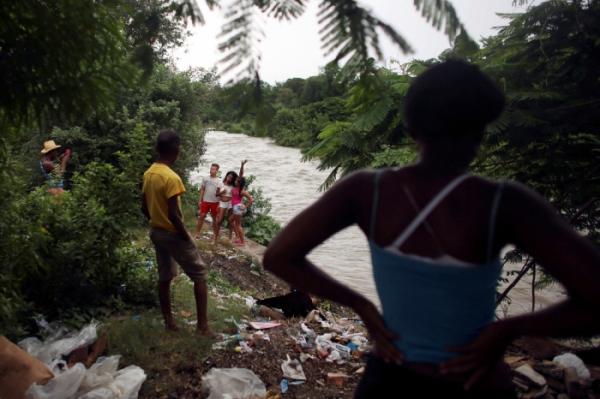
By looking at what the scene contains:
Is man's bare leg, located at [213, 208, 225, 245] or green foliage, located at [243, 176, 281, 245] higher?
man's bare leg, located at [213, 208, 225, 245]

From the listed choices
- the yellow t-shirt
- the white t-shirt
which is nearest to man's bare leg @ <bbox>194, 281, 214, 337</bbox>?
the yellow t-shirt

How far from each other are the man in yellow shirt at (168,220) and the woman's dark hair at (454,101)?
10.1 ft

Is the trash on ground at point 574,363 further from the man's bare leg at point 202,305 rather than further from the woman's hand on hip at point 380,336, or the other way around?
the woman's hand on hip at point 380,336

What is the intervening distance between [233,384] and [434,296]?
8.92 ft

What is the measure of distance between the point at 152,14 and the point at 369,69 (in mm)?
570

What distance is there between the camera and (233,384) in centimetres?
353

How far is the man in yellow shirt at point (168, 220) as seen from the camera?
4.00 meters

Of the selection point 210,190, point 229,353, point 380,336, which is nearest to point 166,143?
point 229,353

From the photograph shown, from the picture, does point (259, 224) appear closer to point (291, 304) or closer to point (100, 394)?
point (291, 304)

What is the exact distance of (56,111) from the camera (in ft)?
6.30

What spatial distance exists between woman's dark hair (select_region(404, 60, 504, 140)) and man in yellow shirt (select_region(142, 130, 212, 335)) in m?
3.07

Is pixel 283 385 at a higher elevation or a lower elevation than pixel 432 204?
lower

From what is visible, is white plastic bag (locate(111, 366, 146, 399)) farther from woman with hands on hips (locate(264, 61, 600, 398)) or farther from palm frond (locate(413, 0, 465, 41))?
palm frond (locate(413, 0, 465, 41))

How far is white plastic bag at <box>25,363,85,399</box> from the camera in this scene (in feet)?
9.43
